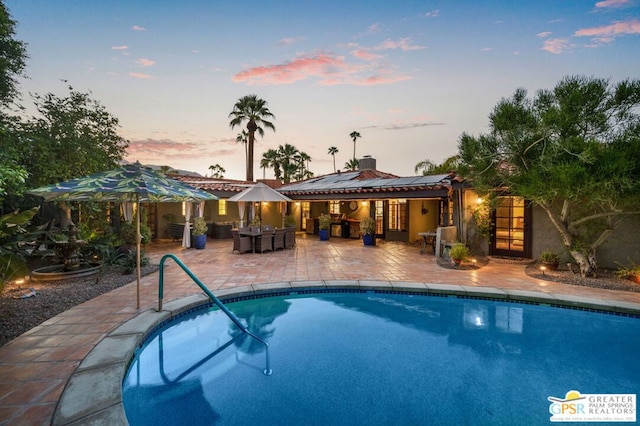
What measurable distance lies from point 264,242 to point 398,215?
7528 millimetres

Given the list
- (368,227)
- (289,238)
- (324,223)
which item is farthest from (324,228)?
(289,238)

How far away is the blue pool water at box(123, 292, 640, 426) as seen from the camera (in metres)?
3.01

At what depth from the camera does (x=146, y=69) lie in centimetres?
1005

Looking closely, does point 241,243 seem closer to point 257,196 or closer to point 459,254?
point 257,196

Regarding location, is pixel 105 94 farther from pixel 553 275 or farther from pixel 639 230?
pixel 639 230

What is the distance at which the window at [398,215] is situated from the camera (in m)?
14.5

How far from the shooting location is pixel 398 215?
14750mm

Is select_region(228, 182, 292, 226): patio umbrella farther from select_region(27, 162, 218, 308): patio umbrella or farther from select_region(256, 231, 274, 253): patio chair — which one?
select_region(27, 162, 218, 308): patio umbrella

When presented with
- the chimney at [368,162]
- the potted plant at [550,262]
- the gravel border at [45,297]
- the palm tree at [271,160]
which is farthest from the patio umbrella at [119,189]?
the palm tree at [271,160]

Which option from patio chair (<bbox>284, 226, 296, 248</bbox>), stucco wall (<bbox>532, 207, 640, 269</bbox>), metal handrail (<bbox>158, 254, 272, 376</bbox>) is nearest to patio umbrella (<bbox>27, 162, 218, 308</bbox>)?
metal handrail (<bbox>158, 254, 272, 376</bbox>)

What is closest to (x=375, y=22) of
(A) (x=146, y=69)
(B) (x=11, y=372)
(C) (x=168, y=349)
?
(A) (x=146, y=69)

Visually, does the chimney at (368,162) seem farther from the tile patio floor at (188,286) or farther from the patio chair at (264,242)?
the patio chair at (264,242)

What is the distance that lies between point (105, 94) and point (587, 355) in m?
14.2

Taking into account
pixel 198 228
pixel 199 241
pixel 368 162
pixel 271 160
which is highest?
pixel 271 160
